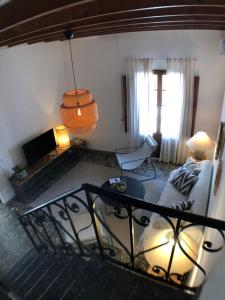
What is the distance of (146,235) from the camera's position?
3012 millimetres

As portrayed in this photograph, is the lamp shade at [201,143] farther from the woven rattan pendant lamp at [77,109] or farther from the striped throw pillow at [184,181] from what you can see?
the woven rattan pendant lamp at [77,109]

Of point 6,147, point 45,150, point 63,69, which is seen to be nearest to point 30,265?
point 6,147

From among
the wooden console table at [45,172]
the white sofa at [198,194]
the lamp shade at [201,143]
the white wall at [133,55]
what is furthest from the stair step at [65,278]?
the white wall at [133,55]

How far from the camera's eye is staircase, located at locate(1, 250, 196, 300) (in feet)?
5.36

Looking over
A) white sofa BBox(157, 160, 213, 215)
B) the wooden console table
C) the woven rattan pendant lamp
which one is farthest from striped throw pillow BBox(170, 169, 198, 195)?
the wooden console table

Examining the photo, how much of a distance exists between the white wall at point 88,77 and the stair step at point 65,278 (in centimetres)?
308

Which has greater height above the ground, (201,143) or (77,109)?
(77,109)

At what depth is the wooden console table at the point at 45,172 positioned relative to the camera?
15.1 ft

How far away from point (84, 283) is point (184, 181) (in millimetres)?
2568

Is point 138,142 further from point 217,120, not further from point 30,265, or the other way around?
point 30,265

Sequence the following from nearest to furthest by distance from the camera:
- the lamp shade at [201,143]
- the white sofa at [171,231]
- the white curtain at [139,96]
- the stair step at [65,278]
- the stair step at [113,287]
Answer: the stair step at [113,287], the stair step at [65,278], the white sofa at [171,231], the lamp shade at [201,143], the white curtain at [139,96]

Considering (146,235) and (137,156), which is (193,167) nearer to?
(137,156)

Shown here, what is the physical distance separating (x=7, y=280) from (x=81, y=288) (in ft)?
3.48

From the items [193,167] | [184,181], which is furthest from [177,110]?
[184,181]
